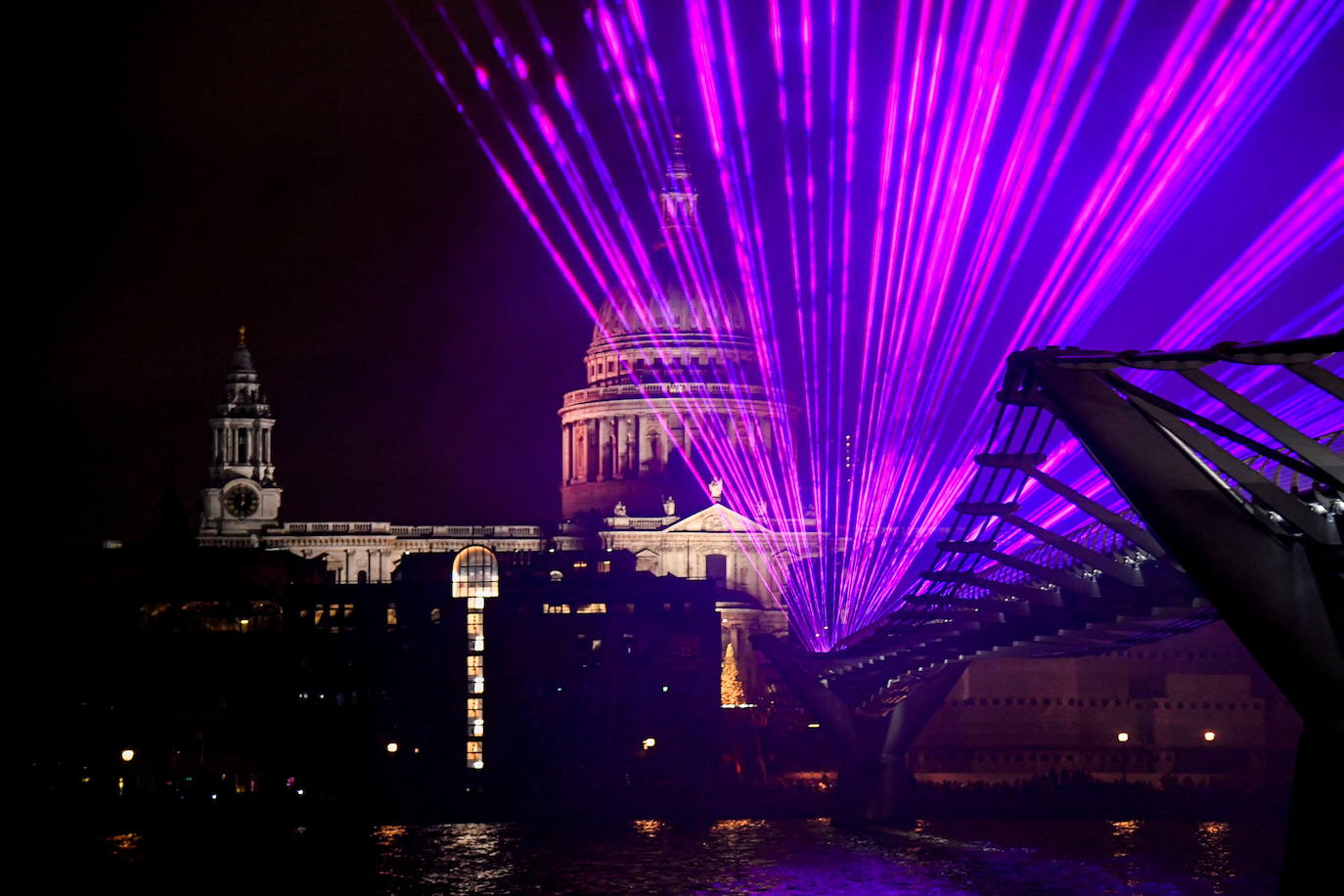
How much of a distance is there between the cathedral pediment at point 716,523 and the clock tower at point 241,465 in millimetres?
28919

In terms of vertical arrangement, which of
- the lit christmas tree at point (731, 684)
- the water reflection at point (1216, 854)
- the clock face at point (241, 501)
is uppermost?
the clock face at point (241, 501)

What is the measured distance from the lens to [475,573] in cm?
13450

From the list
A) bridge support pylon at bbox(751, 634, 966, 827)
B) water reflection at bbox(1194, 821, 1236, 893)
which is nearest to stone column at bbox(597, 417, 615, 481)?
bridge support pylon at bbox(751, 634, 966, 827)

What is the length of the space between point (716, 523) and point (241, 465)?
3432 cm

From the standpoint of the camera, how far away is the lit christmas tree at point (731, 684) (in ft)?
425

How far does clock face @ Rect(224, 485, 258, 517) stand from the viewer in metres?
156

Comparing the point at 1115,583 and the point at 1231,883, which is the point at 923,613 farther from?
the point at 1115,583

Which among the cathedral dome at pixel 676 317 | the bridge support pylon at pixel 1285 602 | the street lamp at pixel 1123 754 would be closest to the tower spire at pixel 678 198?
the cathedral dome at pixel 676 317

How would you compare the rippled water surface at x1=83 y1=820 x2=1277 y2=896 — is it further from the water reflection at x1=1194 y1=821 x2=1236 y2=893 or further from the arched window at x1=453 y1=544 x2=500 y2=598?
the arched window at x1=453 y1=544 x2=500 y2=598

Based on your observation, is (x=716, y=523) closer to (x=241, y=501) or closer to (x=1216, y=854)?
(x=241, y=501)

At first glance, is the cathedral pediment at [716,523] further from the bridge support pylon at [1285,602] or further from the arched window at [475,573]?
the bridge support pylon at [1285,602]

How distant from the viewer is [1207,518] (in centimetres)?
2709

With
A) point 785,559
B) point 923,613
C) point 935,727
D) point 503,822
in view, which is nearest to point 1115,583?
point 923,613

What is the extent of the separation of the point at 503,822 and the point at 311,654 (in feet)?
71.3
